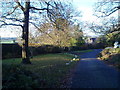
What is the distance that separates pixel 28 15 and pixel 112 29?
10507mm

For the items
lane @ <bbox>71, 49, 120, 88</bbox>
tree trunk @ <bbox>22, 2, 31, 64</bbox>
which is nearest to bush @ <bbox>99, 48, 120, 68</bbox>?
lane @ <bbox>71, 49, 120, 88</bbox>

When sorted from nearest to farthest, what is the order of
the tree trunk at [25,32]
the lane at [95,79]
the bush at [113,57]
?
the lane at [95,79]
the tree trunk at [25,32]
the bush at [113,57]

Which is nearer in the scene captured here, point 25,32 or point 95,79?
point 95,79

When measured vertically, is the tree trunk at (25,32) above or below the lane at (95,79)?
above

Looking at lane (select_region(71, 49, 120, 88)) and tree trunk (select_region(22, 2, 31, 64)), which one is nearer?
lane (select_region(71, 49, 120, 88))

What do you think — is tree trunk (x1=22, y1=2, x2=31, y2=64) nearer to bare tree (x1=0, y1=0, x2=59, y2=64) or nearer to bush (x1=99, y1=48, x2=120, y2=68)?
bare tree (x1=0, y1=0, x2=59, y2=64)

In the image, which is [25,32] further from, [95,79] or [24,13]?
[95,79]

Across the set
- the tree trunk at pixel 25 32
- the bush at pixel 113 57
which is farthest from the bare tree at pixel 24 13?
the bush at pixel 113 57

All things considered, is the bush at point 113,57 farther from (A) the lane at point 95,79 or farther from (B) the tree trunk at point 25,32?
(B) the tree trunk at point 25,32

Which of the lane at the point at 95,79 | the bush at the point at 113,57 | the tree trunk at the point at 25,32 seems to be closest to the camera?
the lane at the point at 95,79

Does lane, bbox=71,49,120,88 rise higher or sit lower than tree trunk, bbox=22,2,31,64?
lower

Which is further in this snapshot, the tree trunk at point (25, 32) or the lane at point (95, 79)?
the tree trunk at point (25, 32)

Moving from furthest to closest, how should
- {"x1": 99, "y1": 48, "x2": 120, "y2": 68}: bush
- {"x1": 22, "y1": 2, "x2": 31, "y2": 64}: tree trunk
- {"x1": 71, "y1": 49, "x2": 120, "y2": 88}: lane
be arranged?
1. {"x1": 99, "y1": 48, "x2": 120, "y2": 68}: bush
2. {"x1": 22, "y1": 2, "x2": 31, "y2": 64}: tree trunk
3. {"x1": 71, "y1": 49, "x2": 120, "y2": 88}: lane

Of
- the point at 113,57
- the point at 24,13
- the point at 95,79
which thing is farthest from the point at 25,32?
the point at 113,57
